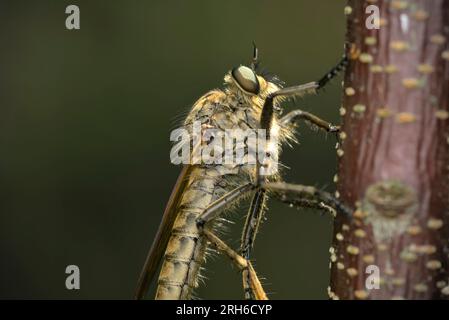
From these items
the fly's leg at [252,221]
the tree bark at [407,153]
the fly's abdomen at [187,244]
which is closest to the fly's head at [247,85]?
the fly's abdomen at [187,244]

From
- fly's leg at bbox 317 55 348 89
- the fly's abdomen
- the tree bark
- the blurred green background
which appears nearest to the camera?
the tree bark

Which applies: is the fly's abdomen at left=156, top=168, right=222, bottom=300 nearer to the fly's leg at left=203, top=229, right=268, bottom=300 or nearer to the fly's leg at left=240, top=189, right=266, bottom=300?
the fly's leg at left=203, top=229, right=268, bottom=300

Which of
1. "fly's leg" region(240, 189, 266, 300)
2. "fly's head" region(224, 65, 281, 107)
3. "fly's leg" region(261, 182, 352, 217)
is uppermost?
"fly's head" region(224, 65, 281, 107)

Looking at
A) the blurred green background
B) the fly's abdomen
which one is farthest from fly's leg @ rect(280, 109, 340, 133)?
the blurred green background

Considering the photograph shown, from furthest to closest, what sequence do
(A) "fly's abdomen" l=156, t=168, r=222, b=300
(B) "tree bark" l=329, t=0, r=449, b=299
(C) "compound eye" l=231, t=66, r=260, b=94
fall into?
(A) "fly's abdomen" l=156, t=168, r=222, b=300
(C) "compound eye" l=231, t=66, r=260, b=94
(B) "tree bark" l=329, t=0, r=449, b=299

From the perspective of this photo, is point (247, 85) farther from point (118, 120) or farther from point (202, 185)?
point (118, 120)

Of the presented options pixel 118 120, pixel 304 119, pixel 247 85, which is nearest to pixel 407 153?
pixel 304 119

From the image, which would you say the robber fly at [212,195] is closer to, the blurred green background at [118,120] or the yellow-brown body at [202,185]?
the yellow-brown body at [202,185]

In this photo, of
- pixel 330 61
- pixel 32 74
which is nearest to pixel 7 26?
pixel 32 74
